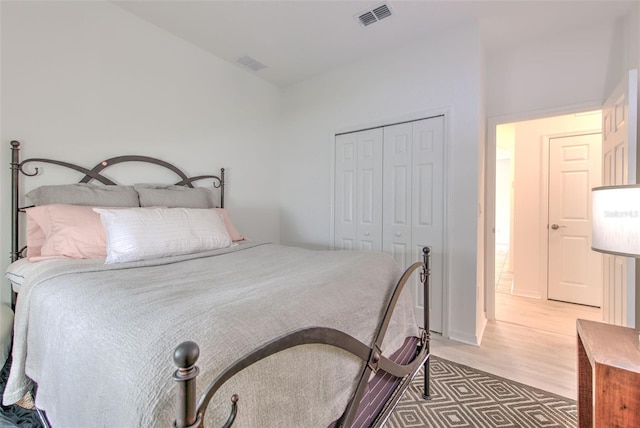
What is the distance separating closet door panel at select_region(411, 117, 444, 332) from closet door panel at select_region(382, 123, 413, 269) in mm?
61

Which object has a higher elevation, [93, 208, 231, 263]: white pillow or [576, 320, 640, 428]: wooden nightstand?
[93, 208, 231, 263]: white pillow

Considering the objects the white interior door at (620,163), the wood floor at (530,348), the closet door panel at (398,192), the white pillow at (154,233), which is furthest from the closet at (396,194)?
the white pillow at (154,233)

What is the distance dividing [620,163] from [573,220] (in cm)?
191

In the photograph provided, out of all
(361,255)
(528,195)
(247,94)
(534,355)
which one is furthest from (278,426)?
(528,195)

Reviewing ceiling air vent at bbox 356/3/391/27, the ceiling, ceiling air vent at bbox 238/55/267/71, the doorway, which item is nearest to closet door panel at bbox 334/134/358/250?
the ceiling

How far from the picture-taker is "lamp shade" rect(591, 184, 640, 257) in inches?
45.1

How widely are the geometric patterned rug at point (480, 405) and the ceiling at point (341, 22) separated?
9.14ft

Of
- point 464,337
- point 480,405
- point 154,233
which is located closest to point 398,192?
point 464,337

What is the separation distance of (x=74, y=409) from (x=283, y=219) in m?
3.14

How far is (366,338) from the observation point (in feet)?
3.95

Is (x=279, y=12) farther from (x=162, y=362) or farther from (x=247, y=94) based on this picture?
(x=162, y=362)

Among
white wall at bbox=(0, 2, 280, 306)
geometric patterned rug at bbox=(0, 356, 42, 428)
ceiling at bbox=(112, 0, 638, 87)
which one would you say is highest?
ceiling at bbox=(112, 0, 638, 87)

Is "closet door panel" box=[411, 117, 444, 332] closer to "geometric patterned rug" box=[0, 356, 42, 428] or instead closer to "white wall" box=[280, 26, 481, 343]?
"white wall" box=[280, 26, 481, 343]

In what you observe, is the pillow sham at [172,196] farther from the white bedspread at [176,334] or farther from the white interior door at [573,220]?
the white interior door at [573,220]
